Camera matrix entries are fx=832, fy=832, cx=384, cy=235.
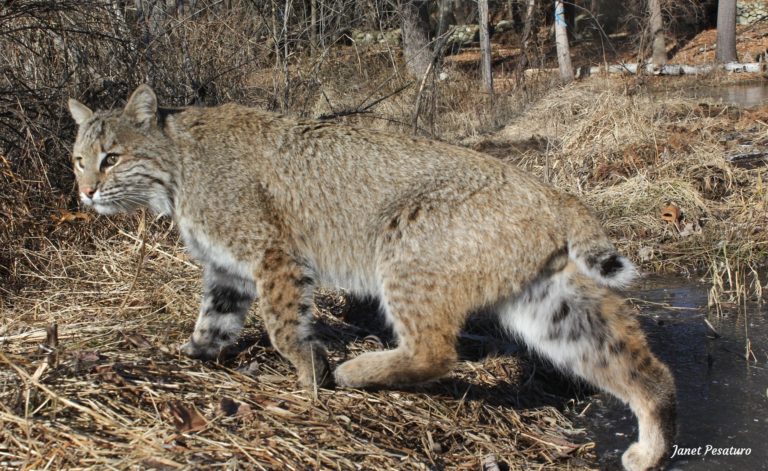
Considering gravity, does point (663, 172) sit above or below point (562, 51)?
below

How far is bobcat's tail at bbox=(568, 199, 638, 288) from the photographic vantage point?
13.9ft

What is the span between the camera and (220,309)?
4914 millimetres

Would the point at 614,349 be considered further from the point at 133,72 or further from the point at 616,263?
the point at 133,72

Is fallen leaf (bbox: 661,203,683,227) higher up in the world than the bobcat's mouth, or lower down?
lower down

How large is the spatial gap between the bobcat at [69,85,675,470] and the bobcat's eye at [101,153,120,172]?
0.9 inches

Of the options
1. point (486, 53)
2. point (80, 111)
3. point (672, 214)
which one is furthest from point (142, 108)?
point (486, 53)

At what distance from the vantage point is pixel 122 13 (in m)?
7.51

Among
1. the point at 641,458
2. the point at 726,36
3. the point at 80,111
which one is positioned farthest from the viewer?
the point at 726,36

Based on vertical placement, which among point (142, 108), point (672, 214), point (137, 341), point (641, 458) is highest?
point (142, 108)

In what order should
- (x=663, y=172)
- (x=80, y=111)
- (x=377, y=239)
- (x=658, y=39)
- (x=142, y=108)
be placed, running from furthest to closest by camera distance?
(x=658, y=39)
(x=663, y=172)
(x=80, y=111)
(x=142, y=108)
(x=377, y=239)

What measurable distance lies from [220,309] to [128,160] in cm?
101

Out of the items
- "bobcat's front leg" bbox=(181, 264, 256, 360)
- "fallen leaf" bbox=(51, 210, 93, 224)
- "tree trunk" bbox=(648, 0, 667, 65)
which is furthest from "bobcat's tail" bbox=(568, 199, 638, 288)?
"tree trunk" bbox=(648, 0, 667, 65)

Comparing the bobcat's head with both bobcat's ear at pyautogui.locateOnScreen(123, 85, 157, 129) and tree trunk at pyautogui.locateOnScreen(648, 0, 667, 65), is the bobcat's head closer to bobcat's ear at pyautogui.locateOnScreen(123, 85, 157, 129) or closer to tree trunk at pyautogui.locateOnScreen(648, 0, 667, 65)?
bobcat's ear at pyautogui.locateOnScreen(123, 85, 157, 129)

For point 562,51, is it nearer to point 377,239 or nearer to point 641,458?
point 377,239
